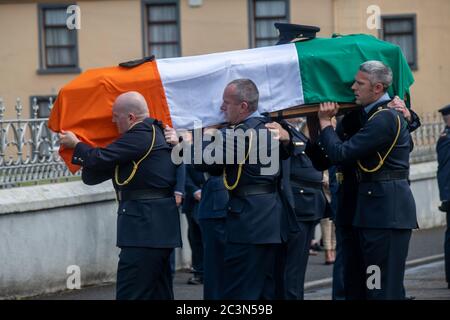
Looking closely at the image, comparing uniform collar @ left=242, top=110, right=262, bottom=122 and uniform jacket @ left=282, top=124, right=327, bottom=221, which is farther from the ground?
uniform collar @ left=242, top=110, right=262, bottom=122

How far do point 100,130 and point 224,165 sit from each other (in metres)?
1.02

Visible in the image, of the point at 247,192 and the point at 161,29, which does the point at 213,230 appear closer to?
the point at 247,192

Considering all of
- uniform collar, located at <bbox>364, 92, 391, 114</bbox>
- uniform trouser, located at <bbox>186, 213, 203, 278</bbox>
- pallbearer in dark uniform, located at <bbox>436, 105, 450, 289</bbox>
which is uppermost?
uniform collar, located at <bbox>364, 92, 391, 114</bbox>

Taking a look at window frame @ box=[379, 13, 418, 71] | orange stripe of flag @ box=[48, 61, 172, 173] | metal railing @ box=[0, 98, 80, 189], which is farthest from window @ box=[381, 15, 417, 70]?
orange stripe of flag @ box=[48, 61, 172, 173]

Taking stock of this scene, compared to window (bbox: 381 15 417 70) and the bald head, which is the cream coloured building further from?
the bald head

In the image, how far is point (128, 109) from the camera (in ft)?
31.1

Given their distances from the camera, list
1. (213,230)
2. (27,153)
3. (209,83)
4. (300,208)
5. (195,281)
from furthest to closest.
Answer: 1. (195,281)
2. (27,153)
3. (213,230)
4. (300,208)
5. (209,83)

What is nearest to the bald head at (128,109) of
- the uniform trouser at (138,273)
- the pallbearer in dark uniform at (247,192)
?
the pallbearer in dark uniform at (247,192)

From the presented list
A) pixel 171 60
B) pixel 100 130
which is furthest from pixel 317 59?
pixel 100 130

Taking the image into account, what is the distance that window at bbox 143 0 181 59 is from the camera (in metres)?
42.6

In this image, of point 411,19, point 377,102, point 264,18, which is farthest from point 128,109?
point 411,19

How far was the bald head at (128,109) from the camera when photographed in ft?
31.0

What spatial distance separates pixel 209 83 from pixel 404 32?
3352 cm

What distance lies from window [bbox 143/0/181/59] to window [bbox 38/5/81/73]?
7.77 feet
